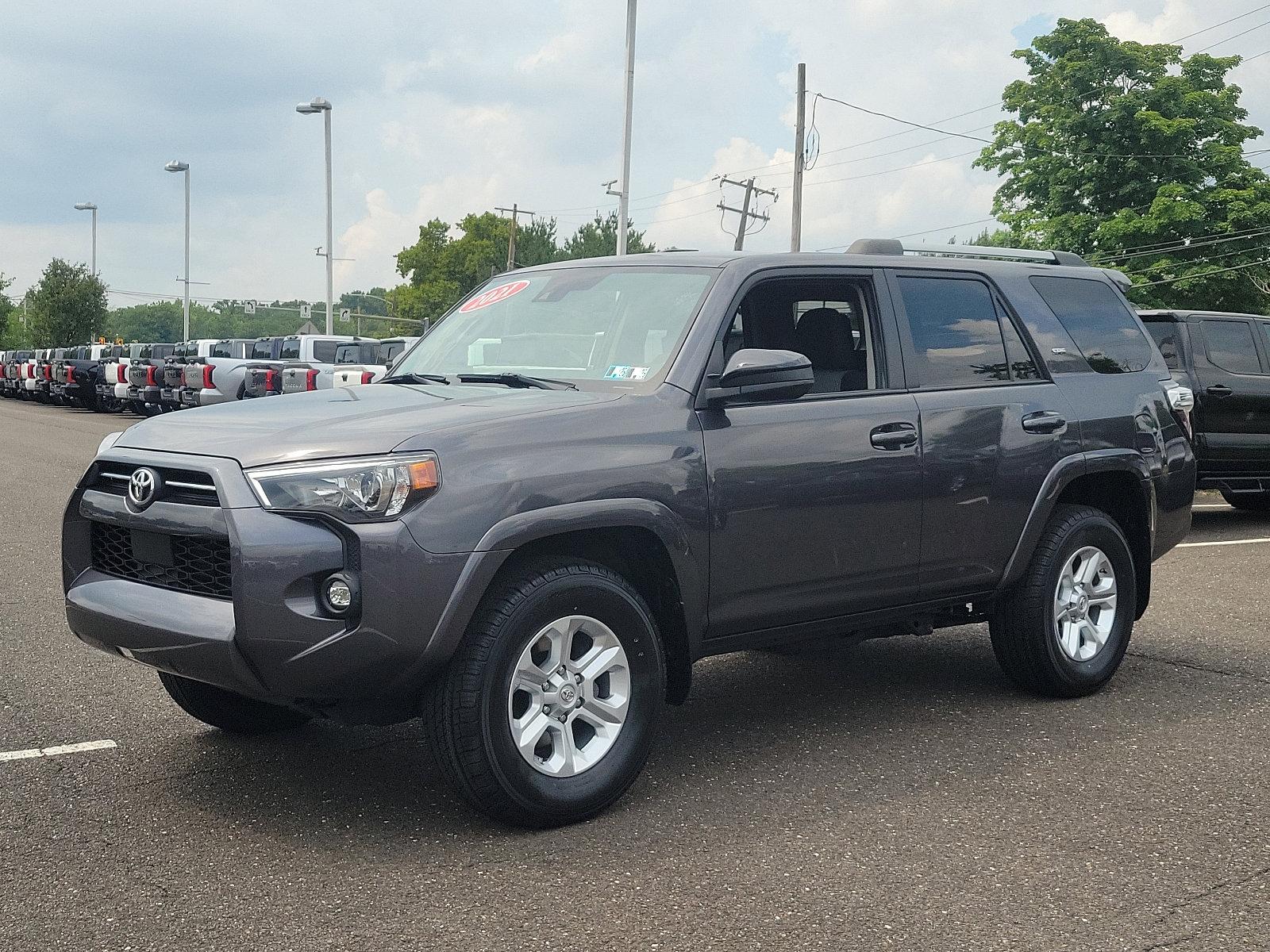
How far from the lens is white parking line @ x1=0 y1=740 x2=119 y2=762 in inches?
198

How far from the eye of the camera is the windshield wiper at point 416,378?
5383 millimetres

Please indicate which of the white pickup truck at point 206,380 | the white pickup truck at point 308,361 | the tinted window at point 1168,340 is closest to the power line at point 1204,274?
the white pickup truck at point 308,361

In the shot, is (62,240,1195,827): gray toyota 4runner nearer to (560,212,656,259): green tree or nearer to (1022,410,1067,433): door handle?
(1022,410,1067,433): door handle

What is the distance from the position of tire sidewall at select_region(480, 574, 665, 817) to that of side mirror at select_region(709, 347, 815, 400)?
805 mm

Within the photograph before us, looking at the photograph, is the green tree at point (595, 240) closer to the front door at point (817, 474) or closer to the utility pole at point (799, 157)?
the utility pole at point (799, 157)

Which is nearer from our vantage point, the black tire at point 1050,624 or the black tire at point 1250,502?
the black tire at point 1050,624

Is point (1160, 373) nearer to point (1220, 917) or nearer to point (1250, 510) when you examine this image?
point (1220, 917)

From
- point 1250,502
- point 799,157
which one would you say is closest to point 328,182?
point 799,157

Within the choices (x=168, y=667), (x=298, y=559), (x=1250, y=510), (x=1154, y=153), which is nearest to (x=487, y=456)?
(x=298, y=559)

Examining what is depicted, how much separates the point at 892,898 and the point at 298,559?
1861 mm

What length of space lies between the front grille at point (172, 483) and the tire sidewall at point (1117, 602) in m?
3.44

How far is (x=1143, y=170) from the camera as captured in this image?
42.9 meters

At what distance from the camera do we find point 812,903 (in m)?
3.76

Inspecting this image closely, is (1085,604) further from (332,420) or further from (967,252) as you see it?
(332,420)
